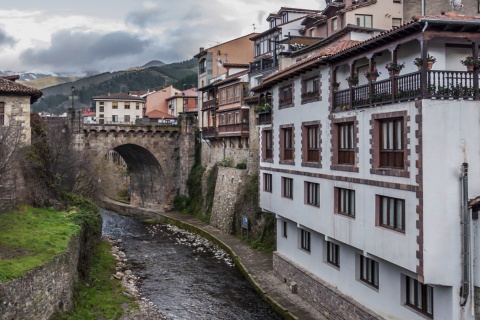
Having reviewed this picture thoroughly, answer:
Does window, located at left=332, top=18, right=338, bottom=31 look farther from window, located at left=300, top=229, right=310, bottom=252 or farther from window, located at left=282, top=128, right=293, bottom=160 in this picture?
window, located at left=300, top=229, right=310, bottom=252

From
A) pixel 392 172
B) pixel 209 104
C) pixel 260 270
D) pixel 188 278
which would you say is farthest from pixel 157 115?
pixel 392 172

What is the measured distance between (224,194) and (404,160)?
30933mm

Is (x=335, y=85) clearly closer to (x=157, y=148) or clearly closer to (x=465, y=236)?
(x=465, y=236)

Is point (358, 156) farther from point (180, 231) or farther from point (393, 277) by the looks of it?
point (180, 231)

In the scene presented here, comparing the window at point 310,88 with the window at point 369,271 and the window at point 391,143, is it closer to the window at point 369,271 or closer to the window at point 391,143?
the window at point 391,143

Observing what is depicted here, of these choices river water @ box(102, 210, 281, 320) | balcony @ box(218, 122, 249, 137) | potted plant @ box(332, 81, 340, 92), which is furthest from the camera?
balcony @ box(218, 122, 249, 137)

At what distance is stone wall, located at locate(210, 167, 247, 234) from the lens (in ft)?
143

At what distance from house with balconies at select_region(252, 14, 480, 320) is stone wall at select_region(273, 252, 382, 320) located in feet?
0.23

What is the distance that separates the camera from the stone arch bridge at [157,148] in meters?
58.8

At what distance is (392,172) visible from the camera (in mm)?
16672

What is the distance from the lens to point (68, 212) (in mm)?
32656

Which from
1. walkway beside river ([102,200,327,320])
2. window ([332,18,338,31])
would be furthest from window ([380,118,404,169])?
window ([332,18,338,31])

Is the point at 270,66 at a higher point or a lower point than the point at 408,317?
higher

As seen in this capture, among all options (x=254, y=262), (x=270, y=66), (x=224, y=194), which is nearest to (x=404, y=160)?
(x=254, y=262)
